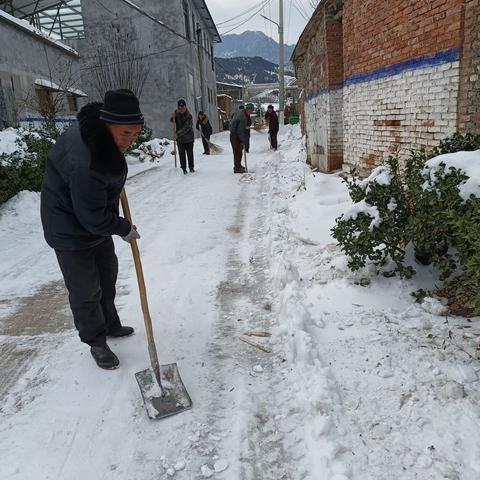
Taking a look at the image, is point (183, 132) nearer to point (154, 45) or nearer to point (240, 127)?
point (240, 127)

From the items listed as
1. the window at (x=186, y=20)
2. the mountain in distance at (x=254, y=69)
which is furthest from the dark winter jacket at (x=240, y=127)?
the mountain in distance at (x=254, y=69)

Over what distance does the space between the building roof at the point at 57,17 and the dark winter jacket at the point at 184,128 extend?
1087cm

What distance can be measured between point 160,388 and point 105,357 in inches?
21.5

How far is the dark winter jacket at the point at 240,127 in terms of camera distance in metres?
11.2

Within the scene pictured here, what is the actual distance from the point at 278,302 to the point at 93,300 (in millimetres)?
1620

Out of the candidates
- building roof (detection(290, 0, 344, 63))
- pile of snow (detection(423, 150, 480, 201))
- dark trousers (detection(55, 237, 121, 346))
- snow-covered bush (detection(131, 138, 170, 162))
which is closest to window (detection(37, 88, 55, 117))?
snow-covered bush (detection(131, 138, 170, 162))

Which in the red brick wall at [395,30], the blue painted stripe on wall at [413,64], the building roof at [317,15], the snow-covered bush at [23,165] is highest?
the building roof at [317,15]

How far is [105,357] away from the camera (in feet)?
9.91

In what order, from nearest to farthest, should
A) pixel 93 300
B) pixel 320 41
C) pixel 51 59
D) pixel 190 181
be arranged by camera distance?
1. pixel 93 300
2. pixel 320 41
3. pixel 190 181
4. pixel 51 59

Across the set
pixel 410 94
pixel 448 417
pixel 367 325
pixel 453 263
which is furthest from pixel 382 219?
pixel 410 94

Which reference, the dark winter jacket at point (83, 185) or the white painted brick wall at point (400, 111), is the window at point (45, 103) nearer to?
the white painted brick wall at point (400, 111)

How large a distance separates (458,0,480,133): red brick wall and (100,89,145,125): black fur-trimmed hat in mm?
3130

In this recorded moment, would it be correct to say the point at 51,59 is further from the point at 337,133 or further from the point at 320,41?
the point at 337,133

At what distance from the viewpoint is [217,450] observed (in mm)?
2297
